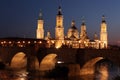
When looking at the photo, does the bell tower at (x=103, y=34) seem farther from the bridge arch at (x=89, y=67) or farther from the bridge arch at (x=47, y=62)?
Result: the bridge arch at (x=89, y=67)

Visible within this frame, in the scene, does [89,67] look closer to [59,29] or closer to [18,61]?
[18,61]

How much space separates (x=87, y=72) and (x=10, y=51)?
732 inches

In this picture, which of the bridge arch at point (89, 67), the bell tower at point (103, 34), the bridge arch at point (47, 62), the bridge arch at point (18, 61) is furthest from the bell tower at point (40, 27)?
the bridge arch at point (89, 67)

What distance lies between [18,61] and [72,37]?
3247cm

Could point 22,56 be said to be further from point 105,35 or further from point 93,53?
point 105,35

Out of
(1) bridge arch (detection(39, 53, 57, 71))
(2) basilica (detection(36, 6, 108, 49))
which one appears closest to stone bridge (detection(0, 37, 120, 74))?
(1) bridge arch (detection(39, 53, 57, 71))

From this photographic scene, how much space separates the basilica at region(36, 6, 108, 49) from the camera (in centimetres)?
9725

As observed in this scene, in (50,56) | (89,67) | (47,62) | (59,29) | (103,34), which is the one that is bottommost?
(89,67)

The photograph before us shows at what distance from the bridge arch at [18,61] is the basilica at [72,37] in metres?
12.7

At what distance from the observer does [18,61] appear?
80000mm

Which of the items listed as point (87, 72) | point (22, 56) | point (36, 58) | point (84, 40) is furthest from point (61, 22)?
point (87, 72)

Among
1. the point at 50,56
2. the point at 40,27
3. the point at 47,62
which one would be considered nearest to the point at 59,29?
the point at 40,27

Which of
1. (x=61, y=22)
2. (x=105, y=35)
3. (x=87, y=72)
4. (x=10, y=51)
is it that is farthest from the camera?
(x=105, y=35)

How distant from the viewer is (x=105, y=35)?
105m
